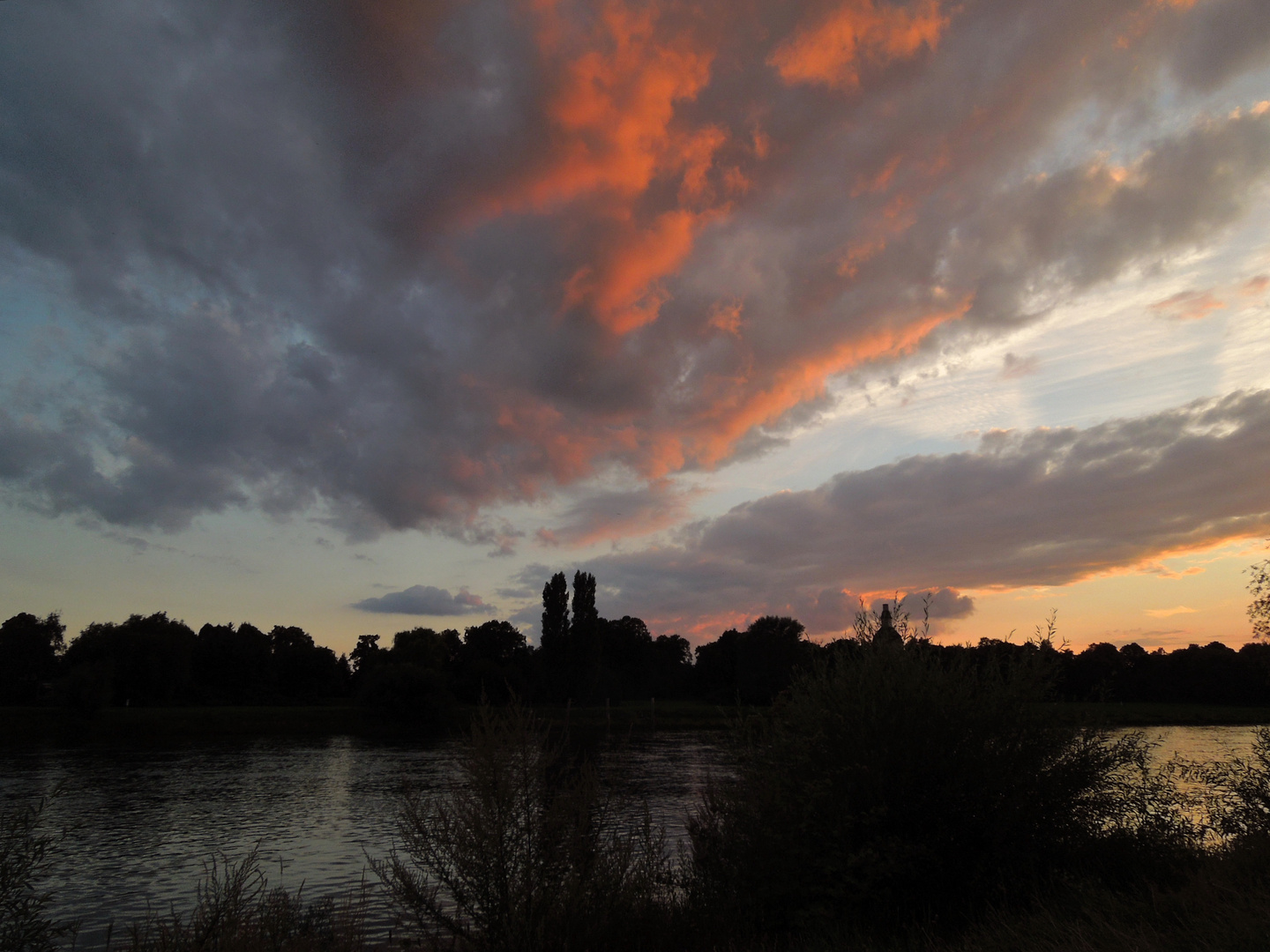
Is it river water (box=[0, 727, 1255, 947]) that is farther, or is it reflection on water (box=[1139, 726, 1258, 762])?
reflection on water (box=[1139, 726, 1258, 762])

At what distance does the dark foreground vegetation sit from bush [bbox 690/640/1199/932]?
0.04 metres

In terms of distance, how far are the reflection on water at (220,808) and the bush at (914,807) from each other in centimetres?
225

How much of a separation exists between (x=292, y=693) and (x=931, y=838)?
123368mm

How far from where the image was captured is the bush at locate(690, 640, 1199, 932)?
1165cm

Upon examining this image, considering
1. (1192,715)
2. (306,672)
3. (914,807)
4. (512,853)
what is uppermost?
(306,672)

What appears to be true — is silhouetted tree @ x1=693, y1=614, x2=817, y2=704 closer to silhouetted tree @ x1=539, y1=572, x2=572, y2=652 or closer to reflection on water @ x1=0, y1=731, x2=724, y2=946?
silhouetted tree @ x1=539, y1=572, x2=572, y2=652

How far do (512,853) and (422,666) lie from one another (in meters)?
76.6

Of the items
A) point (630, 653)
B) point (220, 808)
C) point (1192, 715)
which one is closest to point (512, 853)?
point (220, 808)

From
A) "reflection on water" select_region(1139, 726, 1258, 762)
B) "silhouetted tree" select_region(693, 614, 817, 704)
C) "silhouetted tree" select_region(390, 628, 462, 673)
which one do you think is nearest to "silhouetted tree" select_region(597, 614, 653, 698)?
"silhouetted tree" select_region(693, 614, 817, 704)

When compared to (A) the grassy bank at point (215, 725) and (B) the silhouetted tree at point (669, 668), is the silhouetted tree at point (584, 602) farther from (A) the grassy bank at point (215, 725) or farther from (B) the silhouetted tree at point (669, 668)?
(B) the silhouetted tree at point (669, 668)

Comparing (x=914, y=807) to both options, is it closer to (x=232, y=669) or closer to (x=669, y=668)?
(x=232, y=669)

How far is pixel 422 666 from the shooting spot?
266 ft

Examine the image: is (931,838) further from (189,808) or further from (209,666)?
(209,666)

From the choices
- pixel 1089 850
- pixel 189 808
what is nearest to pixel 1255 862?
pixel 1089 850
